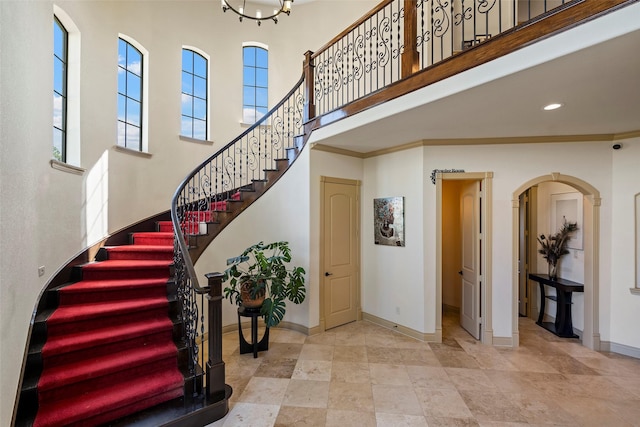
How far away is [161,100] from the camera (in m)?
5.07

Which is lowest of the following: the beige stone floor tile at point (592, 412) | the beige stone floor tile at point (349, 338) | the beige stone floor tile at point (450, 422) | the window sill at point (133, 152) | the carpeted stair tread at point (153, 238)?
the beige stone floor tile at point (349, 338)

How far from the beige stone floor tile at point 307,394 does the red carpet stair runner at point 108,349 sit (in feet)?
3.16

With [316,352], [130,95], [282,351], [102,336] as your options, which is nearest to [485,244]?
[316,352]

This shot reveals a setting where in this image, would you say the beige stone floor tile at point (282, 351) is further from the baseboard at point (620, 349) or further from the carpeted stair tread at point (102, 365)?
the baseboard at point (620, 349)

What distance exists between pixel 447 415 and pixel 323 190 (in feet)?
9.57

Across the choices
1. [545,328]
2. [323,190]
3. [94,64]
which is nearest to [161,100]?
[94,64]

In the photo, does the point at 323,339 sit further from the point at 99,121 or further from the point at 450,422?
the point at 99,121

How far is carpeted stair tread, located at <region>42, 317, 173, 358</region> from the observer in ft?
7.82

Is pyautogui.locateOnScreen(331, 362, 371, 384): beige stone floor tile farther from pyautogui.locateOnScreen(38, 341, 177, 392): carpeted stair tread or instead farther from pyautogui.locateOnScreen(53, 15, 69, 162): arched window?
pyautogui.locateOnScreen(53, 15, 69, 162): arched window

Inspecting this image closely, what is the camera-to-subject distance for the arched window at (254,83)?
6.19 m

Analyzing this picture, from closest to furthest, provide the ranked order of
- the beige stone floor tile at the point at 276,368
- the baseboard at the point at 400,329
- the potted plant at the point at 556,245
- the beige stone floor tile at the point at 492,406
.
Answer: the beige stone floor tile at the point at 492,406 < the beige stone floor tile at the point at 276,368 < the baseboard at the point at 400,329 < the potted plant at the point at 556,245

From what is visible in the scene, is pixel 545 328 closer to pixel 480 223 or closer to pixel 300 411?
pixel 480 223

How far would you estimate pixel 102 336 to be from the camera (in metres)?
2.58

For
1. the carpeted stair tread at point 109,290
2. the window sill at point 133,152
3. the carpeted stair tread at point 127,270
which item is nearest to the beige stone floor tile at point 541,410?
the carpeted stair tread at point 109,290
